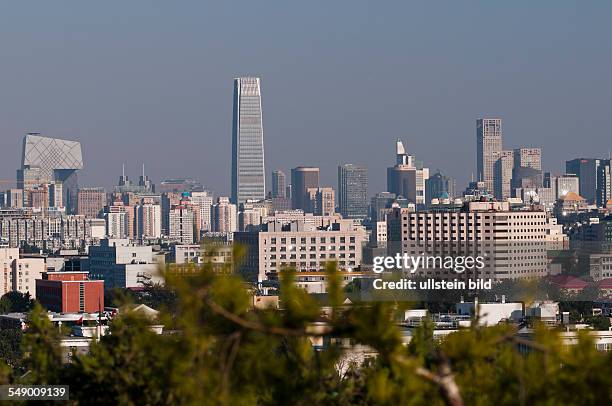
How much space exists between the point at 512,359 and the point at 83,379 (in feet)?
11.2

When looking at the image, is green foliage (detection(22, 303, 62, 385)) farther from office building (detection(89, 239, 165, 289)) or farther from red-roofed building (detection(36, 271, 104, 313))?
office building (detection(89, 239, 165, 289))

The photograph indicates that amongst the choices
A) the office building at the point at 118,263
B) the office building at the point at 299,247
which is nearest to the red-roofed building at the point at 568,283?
the office building at the point at 299,247

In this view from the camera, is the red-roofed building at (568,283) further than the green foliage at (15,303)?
No

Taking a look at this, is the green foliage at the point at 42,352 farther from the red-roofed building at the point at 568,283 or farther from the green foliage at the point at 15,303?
the red-roofed building at the point at 568,283

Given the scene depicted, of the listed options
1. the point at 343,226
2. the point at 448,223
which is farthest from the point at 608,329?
the point at 343,226

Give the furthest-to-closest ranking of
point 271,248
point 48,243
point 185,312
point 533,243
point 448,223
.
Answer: point 48,243 < point 271,248 < point 448,223 < point 533,243 < point 185,312

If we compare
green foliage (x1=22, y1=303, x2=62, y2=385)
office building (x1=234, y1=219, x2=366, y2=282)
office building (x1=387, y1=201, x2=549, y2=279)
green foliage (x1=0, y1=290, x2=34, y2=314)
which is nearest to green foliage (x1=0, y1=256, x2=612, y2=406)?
green foliage (x1=22, y1=303, x2=62, y2=385)

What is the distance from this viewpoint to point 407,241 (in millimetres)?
116188

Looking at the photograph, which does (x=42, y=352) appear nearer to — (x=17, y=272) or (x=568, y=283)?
(x=568, y=283)

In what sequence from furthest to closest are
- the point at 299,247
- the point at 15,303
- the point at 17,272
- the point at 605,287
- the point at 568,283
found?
1. the point at 299,247
2. the point at 17,272
3. the point at 15,303
4. the point at 605,287
5. the point at 568,283

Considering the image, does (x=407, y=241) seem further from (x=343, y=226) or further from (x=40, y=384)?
(x=40, y=384)

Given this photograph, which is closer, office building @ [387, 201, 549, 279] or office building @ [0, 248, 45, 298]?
office building @ [387, 201, 549, 279]

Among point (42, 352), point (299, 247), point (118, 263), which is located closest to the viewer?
point (42, 352)

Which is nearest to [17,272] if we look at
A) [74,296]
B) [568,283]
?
[74,296]
